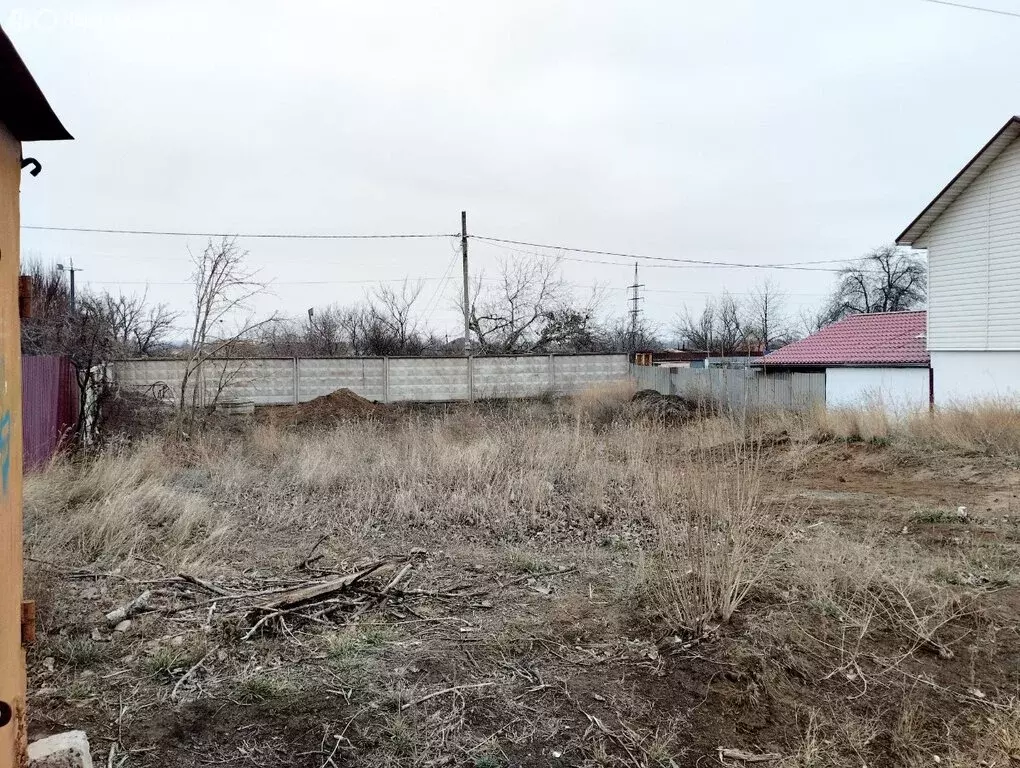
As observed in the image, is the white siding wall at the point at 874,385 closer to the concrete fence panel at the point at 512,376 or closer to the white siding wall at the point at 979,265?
the white siding wall at the point at 979,265

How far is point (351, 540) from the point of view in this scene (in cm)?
616

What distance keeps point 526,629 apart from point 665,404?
16.3 metres

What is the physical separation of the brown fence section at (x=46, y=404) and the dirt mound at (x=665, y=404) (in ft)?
40.9

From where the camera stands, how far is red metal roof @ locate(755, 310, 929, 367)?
762 inches

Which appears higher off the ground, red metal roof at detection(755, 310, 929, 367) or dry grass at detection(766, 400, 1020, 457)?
red metal roof at detection(755, 310, 929, 367)

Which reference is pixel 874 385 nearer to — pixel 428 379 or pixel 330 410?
pixel 428 379

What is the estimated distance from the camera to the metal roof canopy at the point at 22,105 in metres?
1.77

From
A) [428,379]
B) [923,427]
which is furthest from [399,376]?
[923,427]

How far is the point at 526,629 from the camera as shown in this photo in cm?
393

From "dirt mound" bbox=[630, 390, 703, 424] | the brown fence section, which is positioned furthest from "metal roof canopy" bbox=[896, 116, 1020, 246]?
the brown fence section

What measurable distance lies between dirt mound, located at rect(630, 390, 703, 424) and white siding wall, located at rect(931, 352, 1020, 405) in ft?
19.0

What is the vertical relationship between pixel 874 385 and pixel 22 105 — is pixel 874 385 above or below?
below

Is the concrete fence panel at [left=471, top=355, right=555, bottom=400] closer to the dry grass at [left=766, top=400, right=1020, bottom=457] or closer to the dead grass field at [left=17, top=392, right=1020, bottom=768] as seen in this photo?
the dry grass at [left=766, top=400, right=1020, bottom=457]

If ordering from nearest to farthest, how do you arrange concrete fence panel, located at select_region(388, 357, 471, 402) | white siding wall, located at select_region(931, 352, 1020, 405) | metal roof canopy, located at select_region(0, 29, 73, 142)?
metal roof canopy, located at select_region(0, 29, 73, 142) → white siding wall, located at select_region(931, 352, 1020, 405) → concrete fence panel, located at select_region(388, 357, 471, 402)
